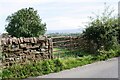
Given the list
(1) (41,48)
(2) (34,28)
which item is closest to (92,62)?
(1) (41,48)

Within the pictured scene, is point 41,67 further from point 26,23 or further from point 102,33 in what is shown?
point 26,23

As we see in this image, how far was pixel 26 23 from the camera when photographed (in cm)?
2472

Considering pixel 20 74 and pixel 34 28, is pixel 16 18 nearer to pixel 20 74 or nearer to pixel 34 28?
pixel 34 28

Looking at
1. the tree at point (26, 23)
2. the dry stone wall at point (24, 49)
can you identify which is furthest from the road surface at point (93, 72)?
the tree at point (26, 23)

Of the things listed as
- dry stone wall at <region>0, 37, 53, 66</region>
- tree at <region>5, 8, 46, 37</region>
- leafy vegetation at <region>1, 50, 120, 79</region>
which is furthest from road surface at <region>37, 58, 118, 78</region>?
tree at <region>5, 8, 46, 37</region>

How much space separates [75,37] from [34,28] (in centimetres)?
660

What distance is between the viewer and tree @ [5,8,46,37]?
80.8 ft

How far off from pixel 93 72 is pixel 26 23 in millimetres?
12862

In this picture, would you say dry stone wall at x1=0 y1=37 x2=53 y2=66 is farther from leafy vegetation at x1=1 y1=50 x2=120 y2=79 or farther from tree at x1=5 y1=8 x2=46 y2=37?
tree at x1=5 y1=8 x2=46 y2=37

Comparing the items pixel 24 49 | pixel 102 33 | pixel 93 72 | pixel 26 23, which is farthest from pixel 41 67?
pixel 26 23

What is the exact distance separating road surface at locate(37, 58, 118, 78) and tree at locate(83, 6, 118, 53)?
153 inches

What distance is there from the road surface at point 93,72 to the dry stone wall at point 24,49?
6.32ft

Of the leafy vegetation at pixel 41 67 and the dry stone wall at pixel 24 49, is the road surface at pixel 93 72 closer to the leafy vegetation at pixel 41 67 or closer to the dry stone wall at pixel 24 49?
the leafy vegetation at pixel 41 67

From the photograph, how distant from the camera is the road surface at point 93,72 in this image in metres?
12.0
